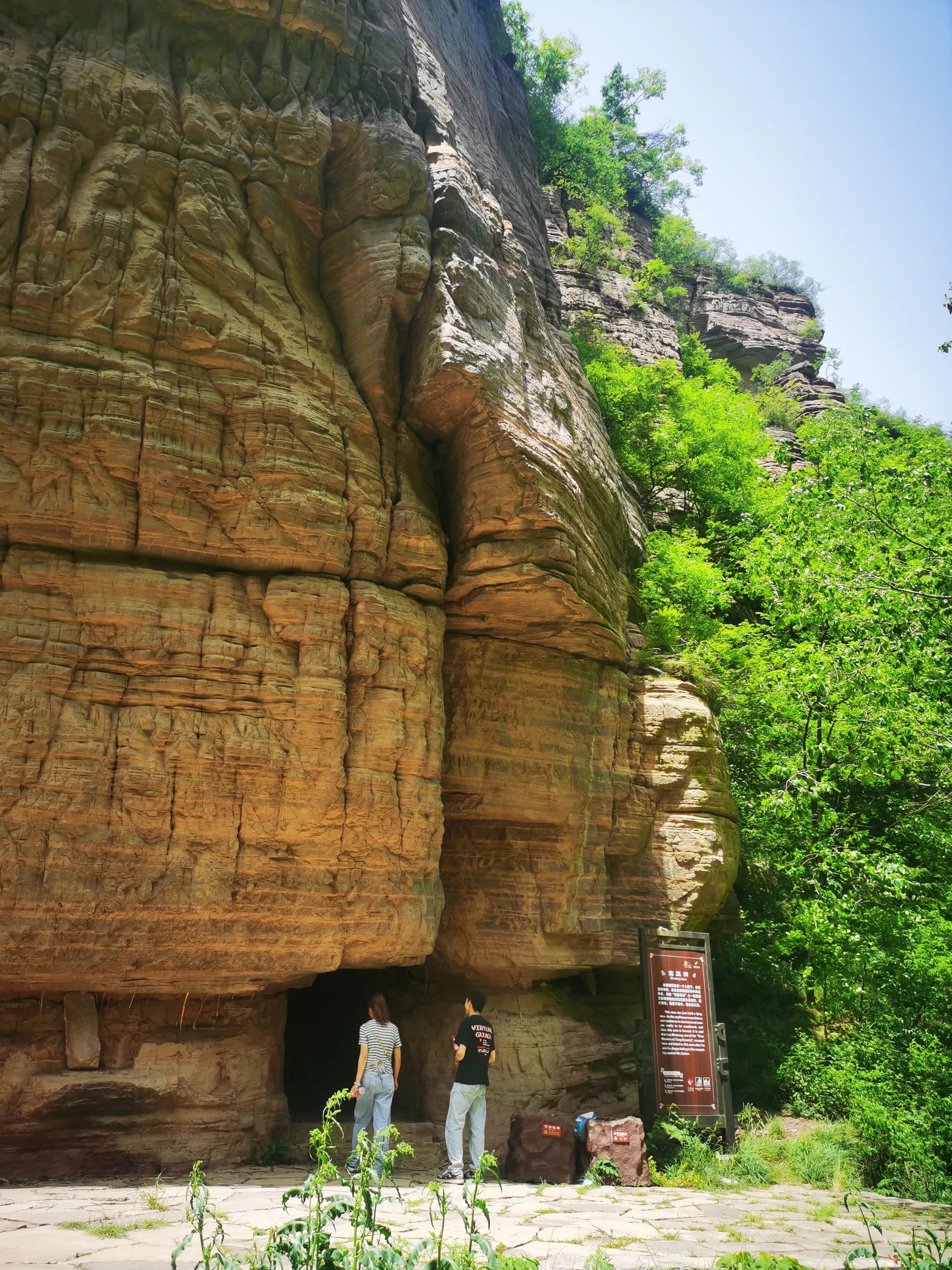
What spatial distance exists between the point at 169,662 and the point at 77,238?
14.5 feet

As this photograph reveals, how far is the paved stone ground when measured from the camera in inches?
211

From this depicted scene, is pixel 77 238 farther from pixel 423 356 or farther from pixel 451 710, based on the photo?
pixel 451 710

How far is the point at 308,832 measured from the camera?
30.9ft

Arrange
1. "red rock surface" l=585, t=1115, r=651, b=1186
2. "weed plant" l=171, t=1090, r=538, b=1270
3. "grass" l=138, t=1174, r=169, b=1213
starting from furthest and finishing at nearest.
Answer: "red rock surface" l=585, t=1115, r=651, b=1186, "grass" l=138, t=1174, r=169, b=1213, "weed plant" l=171, t=1090, r=538, b=1270

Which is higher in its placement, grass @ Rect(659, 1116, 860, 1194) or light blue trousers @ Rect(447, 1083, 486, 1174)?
light blue trousers @ Rect(447, 1083, 486, 1174)

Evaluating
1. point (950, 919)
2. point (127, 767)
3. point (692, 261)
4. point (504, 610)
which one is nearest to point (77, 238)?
point (127, 767)

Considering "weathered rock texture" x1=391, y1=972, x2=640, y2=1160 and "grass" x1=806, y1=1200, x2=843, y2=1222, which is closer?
"grass" x1=806, y1=1200, x2=843, y2=1222

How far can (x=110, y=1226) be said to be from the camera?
5797mm

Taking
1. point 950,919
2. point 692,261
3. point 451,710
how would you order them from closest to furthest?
point 451,710 → point 950,919 → point 692,261

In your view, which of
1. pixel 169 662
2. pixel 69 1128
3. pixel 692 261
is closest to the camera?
pixel 69 1128

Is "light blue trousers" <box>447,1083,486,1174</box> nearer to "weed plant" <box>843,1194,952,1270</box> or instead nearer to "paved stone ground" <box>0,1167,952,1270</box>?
"paved stone ground" <box>0,1167,952,1270</box>

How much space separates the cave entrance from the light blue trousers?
3707 mm

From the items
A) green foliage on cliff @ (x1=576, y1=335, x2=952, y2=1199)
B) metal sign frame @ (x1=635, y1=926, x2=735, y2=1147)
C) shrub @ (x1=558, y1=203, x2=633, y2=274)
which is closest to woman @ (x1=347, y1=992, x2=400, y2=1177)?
metal sign frame @ (x1=635, y1=926, x2=735, y2=1147)

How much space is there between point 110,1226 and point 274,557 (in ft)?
19.7
